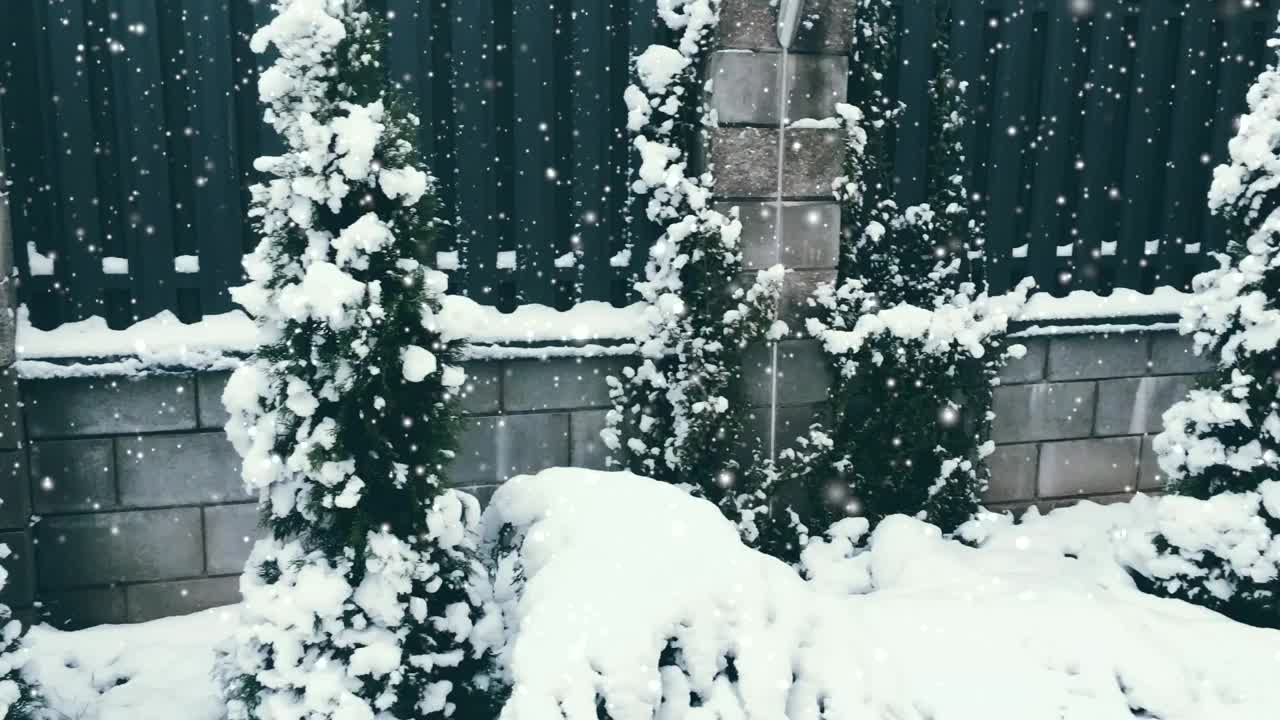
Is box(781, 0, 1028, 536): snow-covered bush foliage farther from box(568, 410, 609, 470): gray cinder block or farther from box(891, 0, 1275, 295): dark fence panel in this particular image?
box(568, 410, 609, 470): gray cinder block

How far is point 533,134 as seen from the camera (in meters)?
4.57

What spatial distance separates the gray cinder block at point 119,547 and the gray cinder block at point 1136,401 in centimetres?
508

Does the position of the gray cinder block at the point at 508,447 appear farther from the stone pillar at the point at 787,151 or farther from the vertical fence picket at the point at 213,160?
the vertical fence picket at the point at 213,160

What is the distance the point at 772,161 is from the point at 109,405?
3331mm

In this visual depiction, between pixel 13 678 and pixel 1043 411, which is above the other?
pixel 1043 411

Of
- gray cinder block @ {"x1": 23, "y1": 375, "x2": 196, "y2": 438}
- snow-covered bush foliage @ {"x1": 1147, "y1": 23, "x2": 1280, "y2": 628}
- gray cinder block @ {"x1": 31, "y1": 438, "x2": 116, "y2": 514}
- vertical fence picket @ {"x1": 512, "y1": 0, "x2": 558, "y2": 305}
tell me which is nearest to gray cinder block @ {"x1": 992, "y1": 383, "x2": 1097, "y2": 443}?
snow-covered bush foliage @ {"x1": 1147, "y1": 23, "x2": 1280, "y2": 628}

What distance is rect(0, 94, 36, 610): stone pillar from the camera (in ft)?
12.6

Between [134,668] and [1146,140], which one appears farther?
[1146,140]

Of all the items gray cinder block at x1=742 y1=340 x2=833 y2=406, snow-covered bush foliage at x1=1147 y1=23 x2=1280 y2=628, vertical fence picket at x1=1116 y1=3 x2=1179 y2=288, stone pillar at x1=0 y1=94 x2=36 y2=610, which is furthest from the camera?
vertical fence picket at x1=1116 y1=3 x2=1179 y2=288

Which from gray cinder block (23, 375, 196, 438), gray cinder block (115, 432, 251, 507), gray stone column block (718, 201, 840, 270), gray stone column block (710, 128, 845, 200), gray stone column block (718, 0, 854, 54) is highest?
gray stone column block (718, 0, 854, 54)

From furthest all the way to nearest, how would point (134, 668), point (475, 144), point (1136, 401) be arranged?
point (1136, 401) < point (475, 144) < point (134, 668)

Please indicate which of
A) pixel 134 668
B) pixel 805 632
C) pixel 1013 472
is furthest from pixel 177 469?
pixel 1013 472

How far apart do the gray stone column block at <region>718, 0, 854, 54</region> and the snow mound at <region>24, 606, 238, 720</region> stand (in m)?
3.50

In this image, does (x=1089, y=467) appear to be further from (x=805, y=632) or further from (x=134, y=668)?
(x=134, y=668)
